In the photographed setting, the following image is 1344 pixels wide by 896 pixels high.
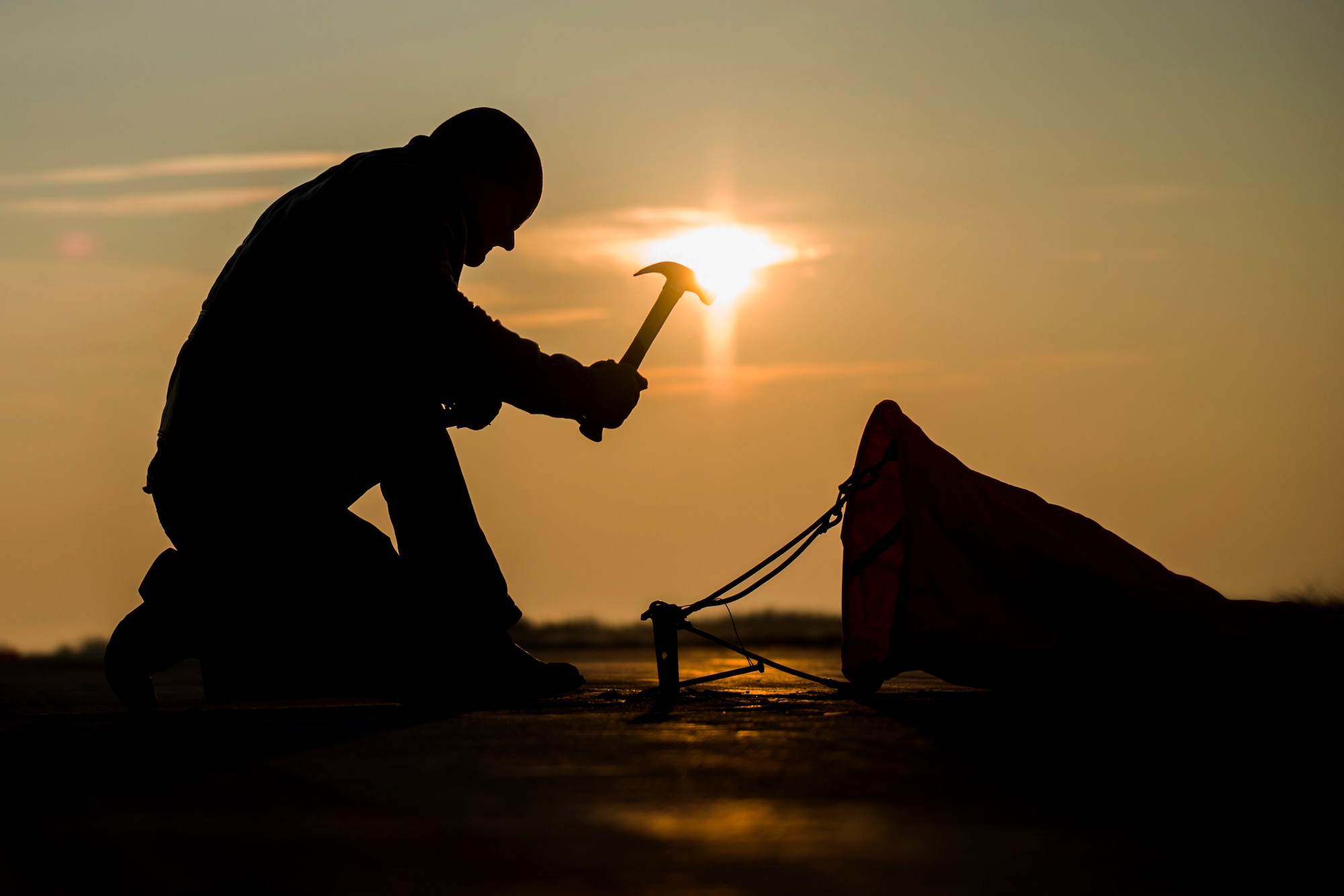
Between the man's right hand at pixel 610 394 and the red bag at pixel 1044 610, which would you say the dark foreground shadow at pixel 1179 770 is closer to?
the red bag at pixel 1044 610

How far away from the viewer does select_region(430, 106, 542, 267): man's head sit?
12.4 ft

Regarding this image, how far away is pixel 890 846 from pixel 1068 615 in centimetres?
207

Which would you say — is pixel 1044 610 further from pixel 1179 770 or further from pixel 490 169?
pixel 490 169

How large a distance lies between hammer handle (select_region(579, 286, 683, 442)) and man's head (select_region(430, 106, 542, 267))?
553 millimetres

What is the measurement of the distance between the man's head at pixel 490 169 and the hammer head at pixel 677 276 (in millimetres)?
591

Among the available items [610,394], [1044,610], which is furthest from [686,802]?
[610,394]

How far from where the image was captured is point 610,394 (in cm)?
386

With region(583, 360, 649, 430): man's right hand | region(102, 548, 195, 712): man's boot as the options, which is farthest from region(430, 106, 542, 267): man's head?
region(102, 548, 195, 712): man's boot

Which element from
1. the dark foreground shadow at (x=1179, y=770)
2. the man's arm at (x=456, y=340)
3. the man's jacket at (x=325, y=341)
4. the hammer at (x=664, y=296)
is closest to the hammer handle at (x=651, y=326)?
the hammer at (x=664, y=296)

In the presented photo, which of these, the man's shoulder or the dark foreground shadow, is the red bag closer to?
the dark foreground shadow

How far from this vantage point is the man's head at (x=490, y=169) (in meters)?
3.79

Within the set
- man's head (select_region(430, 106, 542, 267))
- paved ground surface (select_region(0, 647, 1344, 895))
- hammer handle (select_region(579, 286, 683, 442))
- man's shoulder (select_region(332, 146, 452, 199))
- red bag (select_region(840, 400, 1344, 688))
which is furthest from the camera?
hammer handle (select_region(579, 286, 683, 442))

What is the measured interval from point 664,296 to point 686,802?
2.82 metres

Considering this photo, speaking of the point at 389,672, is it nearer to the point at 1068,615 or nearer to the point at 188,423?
the point at 188,423
